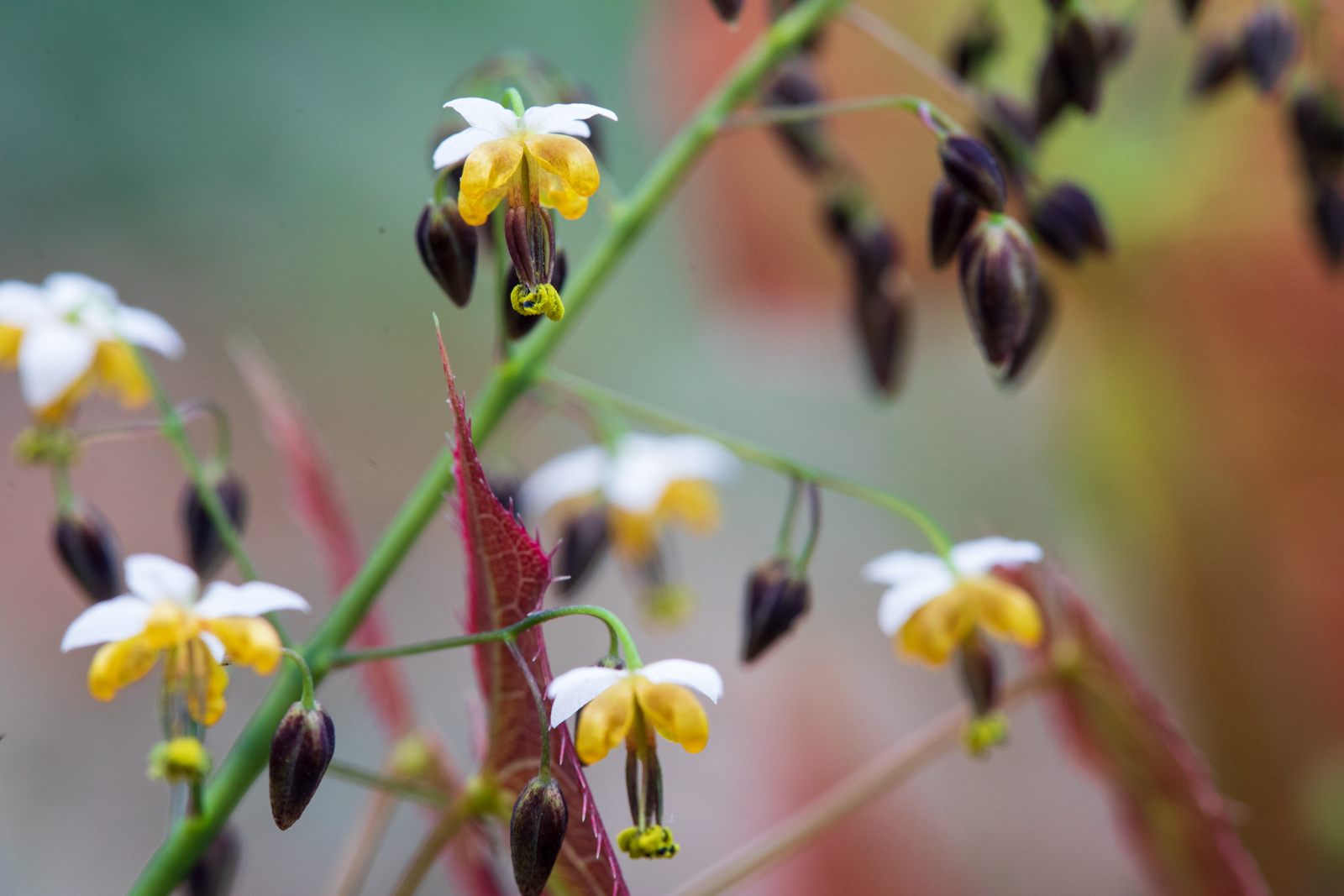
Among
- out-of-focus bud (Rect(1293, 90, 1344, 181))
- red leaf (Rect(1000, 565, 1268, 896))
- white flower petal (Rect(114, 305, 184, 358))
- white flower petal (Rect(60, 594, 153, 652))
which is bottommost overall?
red leaf (Rect(1000, 565, 1268, 896))

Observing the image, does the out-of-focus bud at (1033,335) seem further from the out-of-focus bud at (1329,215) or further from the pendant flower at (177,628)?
the pendant flower at (177,628)

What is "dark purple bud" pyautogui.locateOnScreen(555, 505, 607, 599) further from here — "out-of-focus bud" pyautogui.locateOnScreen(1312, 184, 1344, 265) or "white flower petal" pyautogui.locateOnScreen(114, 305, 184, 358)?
"out-of-focus bud" pyautogui.locateOnScreen(1312, 184, 1344, 265)

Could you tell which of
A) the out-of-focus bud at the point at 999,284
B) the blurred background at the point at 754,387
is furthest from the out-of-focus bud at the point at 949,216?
the blurred background at the point at 754,387

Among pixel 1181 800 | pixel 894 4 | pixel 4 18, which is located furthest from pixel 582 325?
pixel 1181 800

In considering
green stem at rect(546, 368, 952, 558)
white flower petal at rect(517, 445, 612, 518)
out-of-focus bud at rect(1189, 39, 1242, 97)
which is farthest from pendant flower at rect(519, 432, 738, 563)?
out-of-focus bud at rect(1189, 39, 1242, 97)

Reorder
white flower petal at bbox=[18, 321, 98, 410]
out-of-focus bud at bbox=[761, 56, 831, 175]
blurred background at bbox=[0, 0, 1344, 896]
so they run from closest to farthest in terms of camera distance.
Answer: white flower petal at bbox=[18, 321, 98, 410] < out-of-focus bud at bbox=[761, 56, 831, 175] < blurred background at bbox=[0, 0, 1344, 896]

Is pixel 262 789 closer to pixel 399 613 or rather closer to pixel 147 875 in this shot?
pixel 399 613

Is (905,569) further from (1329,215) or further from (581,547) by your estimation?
(1329,215)
